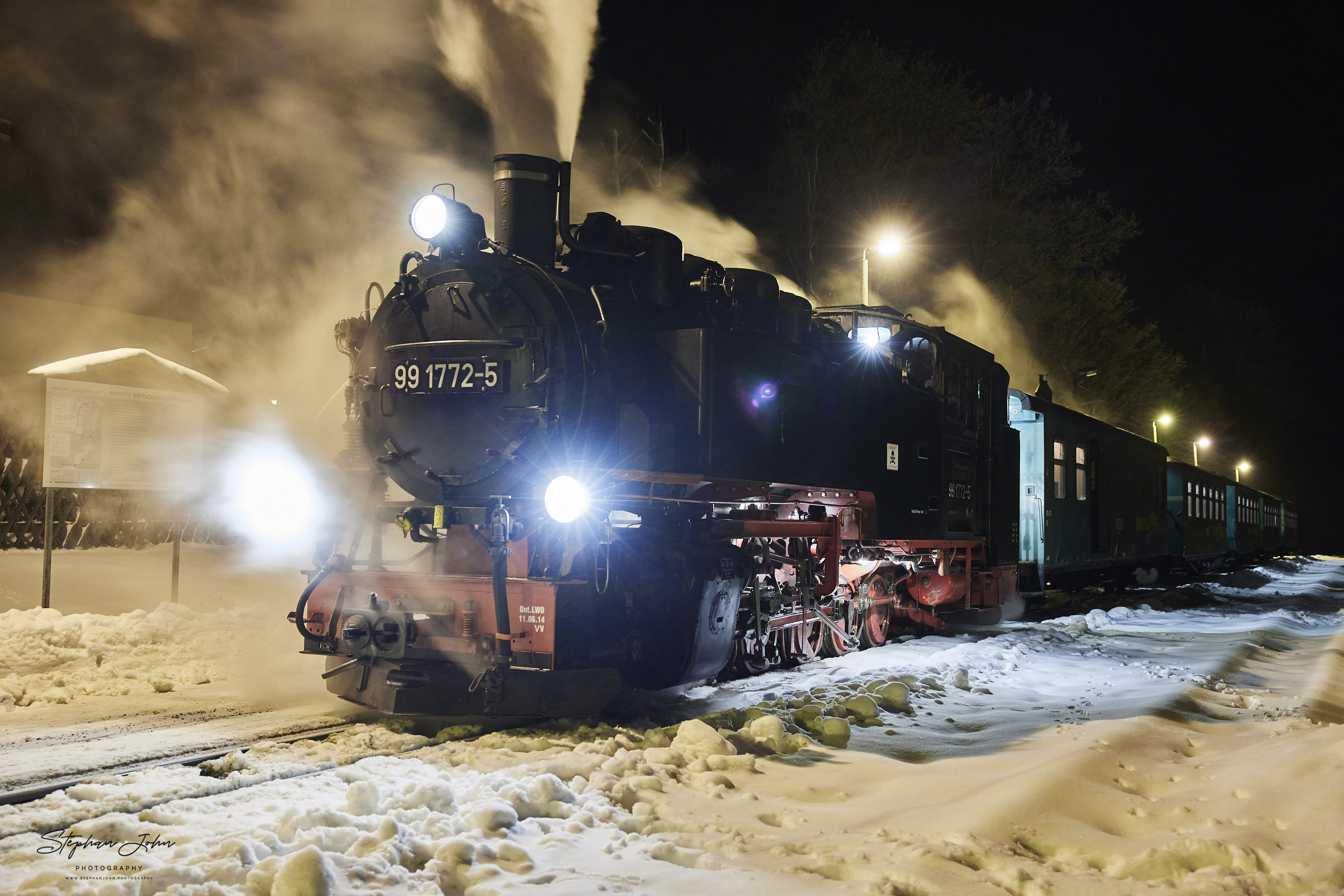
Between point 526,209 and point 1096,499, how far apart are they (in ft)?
39.0

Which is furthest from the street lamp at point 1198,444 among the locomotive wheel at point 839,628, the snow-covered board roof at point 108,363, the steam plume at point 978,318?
the snow-covered board roof at point 108,363

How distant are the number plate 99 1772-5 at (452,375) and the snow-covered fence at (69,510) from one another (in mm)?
6467

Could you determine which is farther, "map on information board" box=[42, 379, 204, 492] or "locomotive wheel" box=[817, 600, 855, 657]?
"map on information board" box=[42, 379, 204, 492]

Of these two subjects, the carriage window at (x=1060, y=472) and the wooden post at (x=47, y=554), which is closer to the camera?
the wooden post at (x=47, y=554)

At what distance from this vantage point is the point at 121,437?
863 centimetres

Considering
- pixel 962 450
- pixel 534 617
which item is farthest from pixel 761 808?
pixel 962 450

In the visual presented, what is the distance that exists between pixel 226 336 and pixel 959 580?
10.3 metres

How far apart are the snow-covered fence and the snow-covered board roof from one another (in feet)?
6.91

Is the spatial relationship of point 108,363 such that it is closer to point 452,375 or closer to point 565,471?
point 452,375

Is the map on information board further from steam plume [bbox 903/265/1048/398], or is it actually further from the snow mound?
steam plume [bbox 903/265/1048/398]

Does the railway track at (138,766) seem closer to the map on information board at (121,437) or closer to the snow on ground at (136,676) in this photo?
the snow on ground at (136,676)

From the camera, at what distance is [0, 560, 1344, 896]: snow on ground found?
3057 mm

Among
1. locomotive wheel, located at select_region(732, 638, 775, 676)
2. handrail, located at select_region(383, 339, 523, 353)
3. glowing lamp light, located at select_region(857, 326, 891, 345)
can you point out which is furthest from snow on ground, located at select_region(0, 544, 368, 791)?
glowing lamp light, located at select_region(857, 326, 891, 345)

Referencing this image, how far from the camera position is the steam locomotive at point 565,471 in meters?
5.36
